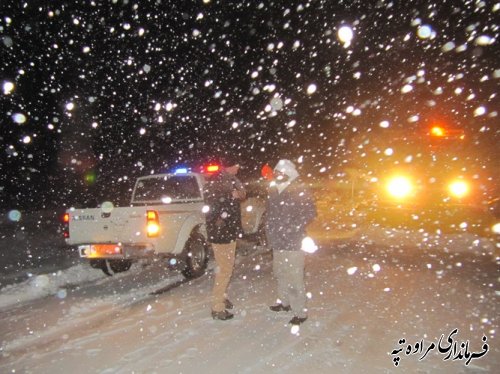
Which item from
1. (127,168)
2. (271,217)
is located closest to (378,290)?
(271,217)

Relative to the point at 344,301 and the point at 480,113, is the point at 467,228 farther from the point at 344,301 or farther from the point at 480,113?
the point at 480,113

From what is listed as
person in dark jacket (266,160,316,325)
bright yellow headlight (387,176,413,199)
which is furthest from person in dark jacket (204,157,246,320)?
bright yellow headlight (387,176,413,199)

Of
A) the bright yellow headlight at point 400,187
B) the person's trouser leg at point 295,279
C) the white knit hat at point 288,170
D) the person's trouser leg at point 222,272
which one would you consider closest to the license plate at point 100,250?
the person's trouser leg at point 222,272

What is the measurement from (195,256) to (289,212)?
332 cm

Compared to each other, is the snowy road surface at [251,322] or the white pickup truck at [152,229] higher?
the white pickup truck at [152,229]

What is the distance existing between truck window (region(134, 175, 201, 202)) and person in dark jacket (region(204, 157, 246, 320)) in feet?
9.74

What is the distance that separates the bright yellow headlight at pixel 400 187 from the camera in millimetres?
13797

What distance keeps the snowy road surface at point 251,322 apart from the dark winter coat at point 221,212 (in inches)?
41.4

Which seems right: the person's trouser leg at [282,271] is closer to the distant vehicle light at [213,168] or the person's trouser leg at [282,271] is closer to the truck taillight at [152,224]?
the distant vehicle light at [213,168]

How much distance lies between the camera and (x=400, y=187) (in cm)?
1402

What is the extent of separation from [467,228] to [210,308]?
8909 mm

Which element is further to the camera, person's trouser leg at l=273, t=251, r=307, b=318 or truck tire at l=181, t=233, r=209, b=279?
truck tire at l=181, t=233, r=209, b=279

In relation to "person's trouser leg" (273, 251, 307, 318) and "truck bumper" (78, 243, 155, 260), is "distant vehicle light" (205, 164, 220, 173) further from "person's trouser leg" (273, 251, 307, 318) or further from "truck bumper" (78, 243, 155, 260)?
"truck bumper" (78, 243, 155, 260)

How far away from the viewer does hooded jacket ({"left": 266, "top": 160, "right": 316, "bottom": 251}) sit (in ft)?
16.5
